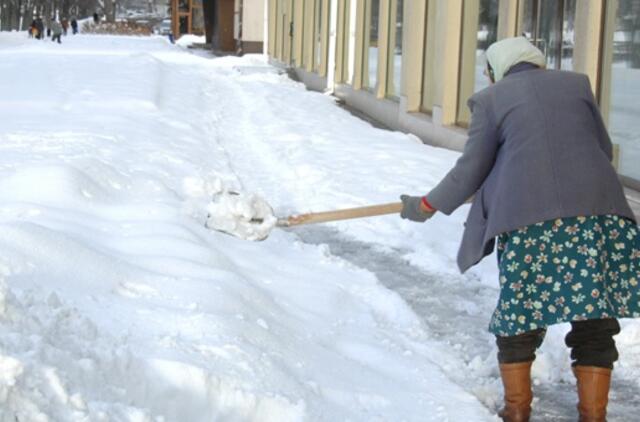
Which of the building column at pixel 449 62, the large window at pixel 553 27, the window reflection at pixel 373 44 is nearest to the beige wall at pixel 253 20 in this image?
the window reflection at pixel 373 44

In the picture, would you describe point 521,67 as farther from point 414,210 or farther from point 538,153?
point 414,210

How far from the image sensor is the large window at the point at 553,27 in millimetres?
10836

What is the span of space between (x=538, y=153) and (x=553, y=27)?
7.41 m

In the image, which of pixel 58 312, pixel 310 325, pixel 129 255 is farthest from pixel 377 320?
pixel 58 312

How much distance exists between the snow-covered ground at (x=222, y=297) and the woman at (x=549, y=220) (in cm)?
51

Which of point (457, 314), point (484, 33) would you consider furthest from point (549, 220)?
point (484, 33)

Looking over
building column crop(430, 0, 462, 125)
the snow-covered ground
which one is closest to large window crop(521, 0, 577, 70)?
the snow-covered ground

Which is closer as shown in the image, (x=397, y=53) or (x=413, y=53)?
(x=413, y=53)

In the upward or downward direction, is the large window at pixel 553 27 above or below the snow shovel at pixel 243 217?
above

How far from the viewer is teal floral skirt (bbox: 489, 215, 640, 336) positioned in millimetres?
4156

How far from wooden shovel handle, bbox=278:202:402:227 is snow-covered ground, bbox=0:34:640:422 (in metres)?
0.46

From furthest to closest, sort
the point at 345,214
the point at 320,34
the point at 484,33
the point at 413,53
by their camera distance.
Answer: the point at 320,34 < the point at 413,53 < the point at 484,33 < the point at 345,214

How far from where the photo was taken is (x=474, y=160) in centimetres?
440

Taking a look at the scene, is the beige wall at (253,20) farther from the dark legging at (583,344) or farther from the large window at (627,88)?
the dark legging at (583,344)
